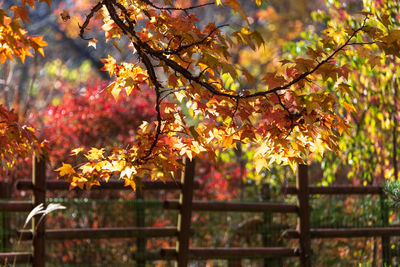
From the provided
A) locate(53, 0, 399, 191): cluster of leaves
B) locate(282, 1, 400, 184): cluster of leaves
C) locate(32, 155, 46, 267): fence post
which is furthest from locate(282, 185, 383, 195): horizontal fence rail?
locate(53, 0, 399, 191): cluster of leaves

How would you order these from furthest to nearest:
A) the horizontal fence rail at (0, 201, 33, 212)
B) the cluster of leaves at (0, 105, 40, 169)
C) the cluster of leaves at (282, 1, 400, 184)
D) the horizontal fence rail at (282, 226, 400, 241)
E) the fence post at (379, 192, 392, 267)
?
the cluster of leaves at (282, 1, 400, 184) < the fence post at (379, 192, 392, 267) < the horizontal fence rail at (282, 226, 400, 241) < the horizontal fence rail at (0, 201, 33, 212) < the cluster of leaves at (0, 105, 40, 169)

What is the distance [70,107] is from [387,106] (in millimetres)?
4318

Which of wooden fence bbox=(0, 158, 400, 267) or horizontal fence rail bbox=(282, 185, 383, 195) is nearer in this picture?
wooden fence bbox=(0, 158, 400, 267)

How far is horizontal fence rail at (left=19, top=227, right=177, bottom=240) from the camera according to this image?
203 inches

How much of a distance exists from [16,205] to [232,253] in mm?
2133

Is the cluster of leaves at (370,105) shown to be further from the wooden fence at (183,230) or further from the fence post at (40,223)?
the fence post at (40,223)

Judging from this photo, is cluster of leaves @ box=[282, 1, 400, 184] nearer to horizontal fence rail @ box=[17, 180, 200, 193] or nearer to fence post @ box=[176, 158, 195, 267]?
fence post @ box=[176, 158, 195, 267]

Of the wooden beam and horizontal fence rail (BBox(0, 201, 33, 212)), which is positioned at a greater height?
horizontal fence rail (BBox(0, 201, 33, 212))

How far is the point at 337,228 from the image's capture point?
653 cm

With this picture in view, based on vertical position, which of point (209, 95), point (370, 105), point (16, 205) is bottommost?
point (16, 205)

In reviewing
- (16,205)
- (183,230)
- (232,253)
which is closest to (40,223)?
(16,205)

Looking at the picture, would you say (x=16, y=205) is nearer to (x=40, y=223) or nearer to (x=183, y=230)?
(x=40, y=223)

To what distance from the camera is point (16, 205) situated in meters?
5.07

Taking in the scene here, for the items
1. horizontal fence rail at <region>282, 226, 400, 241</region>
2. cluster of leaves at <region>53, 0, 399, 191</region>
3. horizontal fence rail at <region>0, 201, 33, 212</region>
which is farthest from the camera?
horizontal fence rail at <region>282, 226, 400, 241</region>
